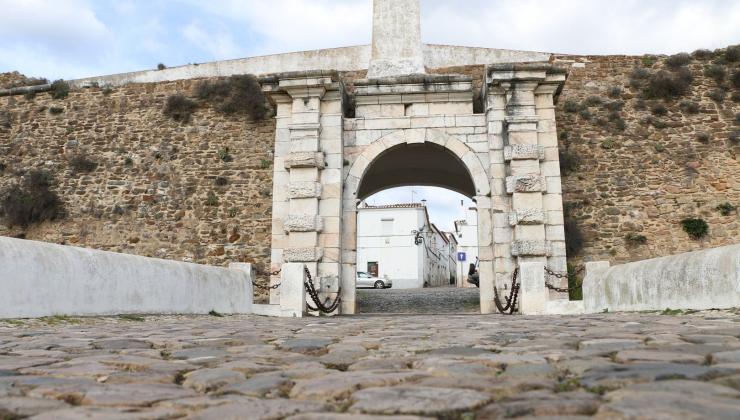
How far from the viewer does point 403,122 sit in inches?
429

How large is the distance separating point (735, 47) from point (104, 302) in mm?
14291

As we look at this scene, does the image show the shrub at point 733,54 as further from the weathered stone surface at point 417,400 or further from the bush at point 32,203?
the bush at point 32,203

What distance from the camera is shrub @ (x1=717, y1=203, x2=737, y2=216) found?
40.1 feet

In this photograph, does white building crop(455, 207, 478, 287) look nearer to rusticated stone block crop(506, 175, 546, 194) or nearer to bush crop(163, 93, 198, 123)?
bush crop(163, 93, 198, 123)

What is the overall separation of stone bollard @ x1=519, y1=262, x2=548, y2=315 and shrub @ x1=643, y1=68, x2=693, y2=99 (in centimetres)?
696

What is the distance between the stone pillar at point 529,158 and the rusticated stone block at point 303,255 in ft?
10.3

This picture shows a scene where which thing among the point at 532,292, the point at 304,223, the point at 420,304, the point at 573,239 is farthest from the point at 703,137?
the point at 304,223

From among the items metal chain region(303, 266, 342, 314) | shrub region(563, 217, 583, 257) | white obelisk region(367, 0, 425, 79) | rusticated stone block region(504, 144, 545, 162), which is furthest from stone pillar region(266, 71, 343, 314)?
shrub region(563, 217, 583, 257)

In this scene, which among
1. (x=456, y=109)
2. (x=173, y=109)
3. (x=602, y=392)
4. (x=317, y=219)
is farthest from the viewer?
(x=173, y=109)

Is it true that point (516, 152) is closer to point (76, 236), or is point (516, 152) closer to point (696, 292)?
point (696, 292)

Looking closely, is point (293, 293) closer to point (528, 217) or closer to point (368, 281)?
point (528, 217)

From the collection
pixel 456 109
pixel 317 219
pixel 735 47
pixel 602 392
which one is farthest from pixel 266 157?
pixel 602 392

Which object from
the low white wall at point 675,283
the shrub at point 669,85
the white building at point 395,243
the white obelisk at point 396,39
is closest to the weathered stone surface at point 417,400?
the low white wall at point 675,283

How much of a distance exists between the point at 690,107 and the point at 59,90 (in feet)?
51.5
